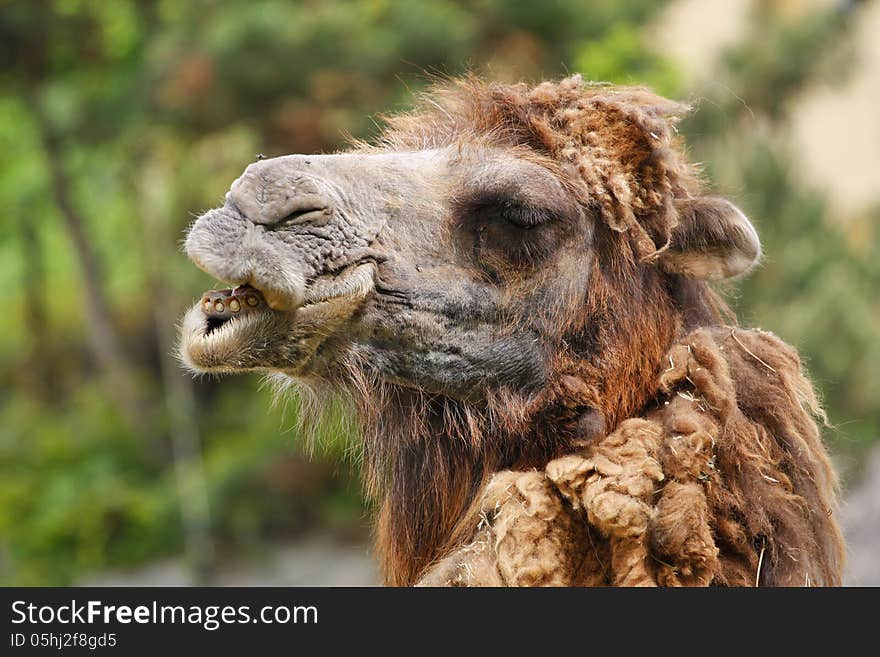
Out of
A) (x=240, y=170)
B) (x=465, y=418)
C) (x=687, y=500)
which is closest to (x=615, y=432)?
(x=687, y=500)

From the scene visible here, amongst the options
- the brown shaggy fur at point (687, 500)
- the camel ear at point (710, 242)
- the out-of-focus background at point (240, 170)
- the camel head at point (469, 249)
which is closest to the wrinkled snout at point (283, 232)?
the camel head at point (469, 249)

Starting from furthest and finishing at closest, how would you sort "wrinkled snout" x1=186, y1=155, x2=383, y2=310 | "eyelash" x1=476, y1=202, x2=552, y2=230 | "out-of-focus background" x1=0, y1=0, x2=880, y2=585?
"out-of-focus background" x1=0, y1=0, x2=880, y2=585 < "eyelash" x1=476, y1=202, x2=552, y2=230 < "wrinkled snout" x1=186, y1=155, x2=383, y2=310

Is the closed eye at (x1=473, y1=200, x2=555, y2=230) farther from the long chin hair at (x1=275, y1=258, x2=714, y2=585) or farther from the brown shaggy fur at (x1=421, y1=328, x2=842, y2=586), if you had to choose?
the brown shaggy fur at (x1=421, y1=328, x2=842, y2=586)

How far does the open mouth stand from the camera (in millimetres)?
3209

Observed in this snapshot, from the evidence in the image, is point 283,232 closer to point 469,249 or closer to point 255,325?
point 255,325

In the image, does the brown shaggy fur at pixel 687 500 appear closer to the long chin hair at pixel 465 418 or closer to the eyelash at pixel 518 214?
the long chin hair at pixel 465 418

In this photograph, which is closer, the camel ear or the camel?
the camel

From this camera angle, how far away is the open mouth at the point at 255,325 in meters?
3.21

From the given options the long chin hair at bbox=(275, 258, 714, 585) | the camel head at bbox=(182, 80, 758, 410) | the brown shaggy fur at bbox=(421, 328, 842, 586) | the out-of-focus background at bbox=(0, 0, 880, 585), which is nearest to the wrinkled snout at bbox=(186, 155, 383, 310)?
the camel head at bbox=(182, 80, 758, 410)

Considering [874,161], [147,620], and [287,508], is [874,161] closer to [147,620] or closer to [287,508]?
[287,508]

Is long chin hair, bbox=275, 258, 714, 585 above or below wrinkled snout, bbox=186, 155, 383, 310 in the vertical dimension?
below

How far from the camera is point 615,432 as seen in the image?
3.36 m

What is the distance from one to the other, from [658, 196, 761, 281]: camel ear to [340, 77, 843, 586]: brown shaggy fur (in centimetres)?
3

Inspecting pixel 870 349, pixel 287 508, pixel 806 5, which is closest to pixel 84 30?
pixel 287 508
